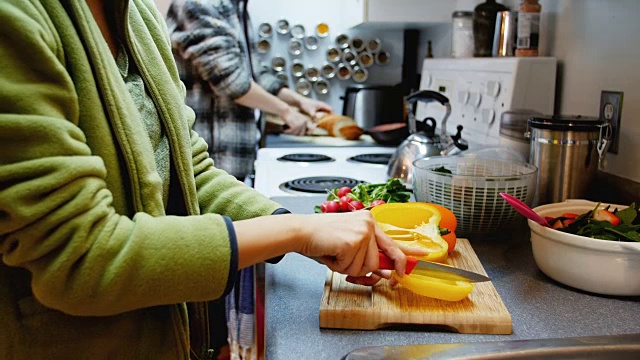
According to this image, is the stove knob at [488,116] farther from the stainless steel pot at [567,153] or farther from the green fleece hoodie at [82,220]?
the green fleece hoodie at [82,220]

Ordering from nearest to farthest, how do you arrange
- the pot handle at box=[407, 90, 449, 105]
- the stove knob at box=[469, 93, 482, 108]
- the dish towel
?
the dish towel, the pot handle at box=[407, 90, 449, 105], the stove knob at box=[469, 93, 482, 108]

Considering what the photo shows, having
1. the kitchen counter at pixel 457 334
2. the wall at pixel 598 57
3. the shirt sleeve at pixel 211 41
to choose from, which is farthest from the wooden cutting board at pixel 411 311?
the shirt sleeve at pixel 211 41

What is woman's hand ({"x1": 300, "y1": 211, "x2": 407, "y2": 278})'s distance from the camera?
0.73 metres

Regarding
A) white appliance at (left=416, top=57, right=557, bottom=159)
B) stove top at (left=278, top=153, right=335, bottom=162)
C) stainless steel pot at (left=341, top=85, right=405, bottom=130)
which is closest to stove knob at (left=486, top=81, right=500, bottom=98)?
white appliance at (left=416, top=57, right=557, bottom=159)

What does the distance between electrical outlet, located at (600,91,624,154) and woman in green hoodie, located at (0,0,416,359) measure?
0.84 meters

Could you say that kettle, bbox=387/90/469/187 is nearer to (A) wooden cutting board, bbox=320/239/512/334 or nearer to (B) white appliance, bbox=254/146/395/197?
(B) white appliance, bbox=254/146/395/197

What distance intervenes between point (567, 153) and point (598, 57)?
0.32 m

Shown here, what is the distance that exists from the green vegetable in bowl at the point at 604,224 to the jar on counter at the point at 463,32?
1.23m

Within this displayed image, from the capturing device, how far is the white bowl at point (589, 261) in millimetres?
883

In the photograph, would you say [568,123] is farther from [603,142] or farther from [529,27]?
[529,27]

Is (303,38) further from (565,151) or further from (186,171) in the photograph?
(186,171)

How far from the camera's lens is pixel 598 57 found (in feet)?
4.76

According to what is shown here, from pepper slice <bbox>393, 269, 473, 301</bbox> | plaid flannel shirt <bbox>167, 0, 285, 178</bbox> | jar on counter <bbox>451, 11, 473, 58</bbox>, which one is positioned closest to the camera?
pepper slice <bbox>393, 269, 473, 301</bbox>

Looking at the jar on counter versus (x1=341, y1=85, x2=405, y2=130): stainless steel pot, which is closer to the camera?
the jar on counter
